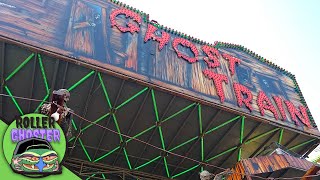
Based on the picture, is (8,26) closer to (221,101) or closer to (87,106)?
(87,106)

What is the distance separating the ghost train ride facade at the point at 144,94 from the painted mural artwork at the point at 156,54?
6 centimetres

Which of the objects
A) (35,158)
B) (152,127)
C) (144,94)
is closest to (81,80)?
(144,94)

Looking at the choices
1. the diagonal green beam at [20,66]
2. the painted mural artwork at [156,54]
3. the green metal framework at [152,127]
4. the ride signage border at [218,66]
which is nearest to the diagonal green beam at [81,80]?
the green metal framework at [152,127]

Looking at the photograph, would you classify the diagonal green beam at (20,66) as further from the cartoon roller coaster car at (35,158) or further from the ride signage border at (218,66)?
the cartoon roller coaster car at (35,158)

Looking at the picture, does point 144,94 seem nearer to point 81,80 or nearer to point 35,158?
point 81,80

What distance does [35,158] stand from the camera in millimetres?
5387

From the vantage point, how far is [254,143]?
56.4 feet

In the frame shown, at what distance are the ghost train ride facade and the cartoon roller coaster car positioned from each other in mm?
6228

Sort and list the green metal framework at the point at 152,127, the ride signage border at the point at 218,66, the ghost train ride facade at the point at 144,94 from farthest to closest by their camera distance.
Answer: the ride signage border at the point at 218,66 < the green metal framework at the point at 152,127 < the ghost train ride facade at the point at 144,94

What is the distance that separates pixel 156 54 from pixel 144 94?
8.08 feet

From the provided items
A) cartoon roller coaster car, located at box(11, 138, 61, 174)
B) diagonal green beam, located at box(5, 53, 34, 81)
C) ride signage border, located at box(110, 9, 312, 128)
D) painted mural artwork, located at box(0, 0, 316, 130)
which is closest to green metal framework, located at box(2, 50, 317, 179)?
diagonal green beam, located at box(5, 53, 34, 81)

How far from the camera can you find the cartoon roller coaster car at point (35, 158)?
5.17m

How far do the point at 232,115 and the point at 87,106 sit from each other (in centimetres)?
691

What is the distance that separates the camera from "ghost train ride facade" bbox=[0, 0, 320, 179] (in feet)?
42.9
